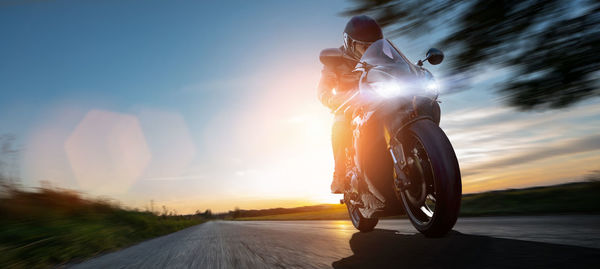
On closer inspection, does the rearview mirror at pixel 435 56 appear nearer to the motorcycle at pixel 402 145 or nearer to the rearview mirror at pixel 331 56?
the motorcycle at pixel 402 145

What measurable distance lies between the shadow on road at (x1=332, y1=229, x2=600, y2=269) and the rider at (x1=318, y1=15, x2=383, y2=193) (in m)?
1.52

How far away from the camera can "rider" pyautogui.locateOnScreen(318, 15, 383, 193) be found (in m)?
3.39

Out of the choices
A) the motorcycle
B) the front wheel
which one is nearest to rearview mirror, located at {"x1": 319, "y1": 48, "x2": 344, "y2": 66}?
the motorcycle

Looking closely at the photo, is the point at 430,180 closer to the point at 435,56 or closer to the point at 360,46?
the point at 435,56

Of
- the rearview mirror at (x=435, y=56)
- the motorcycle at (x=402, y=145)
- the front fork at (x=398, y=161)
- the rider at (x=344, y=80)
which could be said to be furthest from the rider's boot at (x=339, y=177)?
the rearview mirror at (x=435, y=56)

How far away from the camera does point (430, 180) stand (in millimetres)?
2447

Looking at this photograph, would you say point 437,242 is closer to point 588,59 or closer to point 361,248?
point 361,248

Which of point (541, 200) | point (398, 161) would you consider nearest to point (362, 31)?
point (398, 161)

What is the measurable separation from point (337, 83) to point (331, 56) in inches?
26.5

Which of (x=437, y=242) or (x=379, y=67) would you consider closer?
(x=437, y=242)

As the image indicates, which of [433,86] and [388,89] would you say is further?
[433,86]

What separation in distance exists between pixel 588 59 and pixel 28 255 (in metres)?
5.79

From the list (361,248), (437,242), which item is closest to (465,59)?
(437,242)

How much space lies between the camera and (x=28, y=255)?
416 cm
